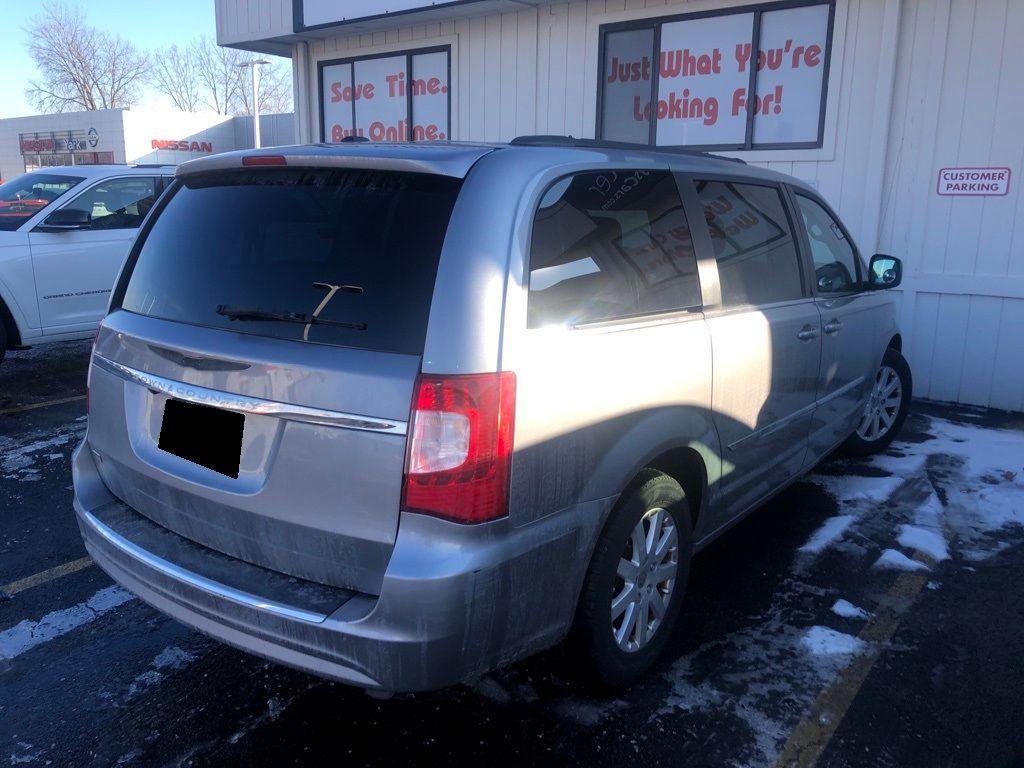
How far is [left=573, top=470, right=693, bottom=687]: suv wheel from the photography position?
266 centimetres

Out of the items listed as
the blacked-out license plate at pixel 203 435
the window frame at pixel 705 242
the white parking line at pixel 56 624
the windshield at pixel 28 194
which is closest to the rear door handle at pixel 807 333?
the window frame at pixel 705 242

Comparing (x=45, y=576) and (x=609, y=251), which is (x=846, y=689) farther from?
(x=45, y=576)

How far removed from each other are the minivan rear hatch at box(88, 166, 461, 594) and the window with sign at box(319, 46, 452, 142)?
837cm

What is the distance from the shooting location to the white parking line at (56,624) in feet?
10.7

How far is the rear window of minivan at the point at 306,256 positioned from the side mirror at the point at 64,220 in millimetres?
5528

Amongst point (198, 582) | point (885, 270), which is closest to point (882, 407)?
point (885, 270)

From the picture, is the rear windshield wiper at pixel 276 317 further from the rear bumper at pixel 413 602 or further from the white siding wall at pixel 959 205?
the white siding wall at pixel 959 205

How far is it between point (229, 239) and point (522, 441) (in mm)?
1264

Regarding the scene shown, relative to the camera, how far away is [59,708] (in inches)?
112

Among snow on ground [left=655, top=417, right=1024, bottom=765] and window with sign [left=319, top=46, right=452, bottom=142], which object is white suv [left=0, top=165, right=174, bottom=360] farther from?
snow on ground [left=655, top=417, right=1024, bottom=765]

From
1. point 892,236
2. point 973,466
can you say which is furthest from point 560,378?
point 892,236

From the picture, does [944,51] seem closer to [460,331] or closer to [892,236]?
[892,236]

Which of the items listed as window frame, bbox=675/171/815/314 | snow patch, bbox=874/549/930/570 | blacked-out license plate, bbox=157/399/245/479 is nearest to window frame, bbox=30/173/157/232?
blacked-out license plate, bbox=157/399/245/479

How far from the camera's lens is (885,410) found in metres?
5.73
